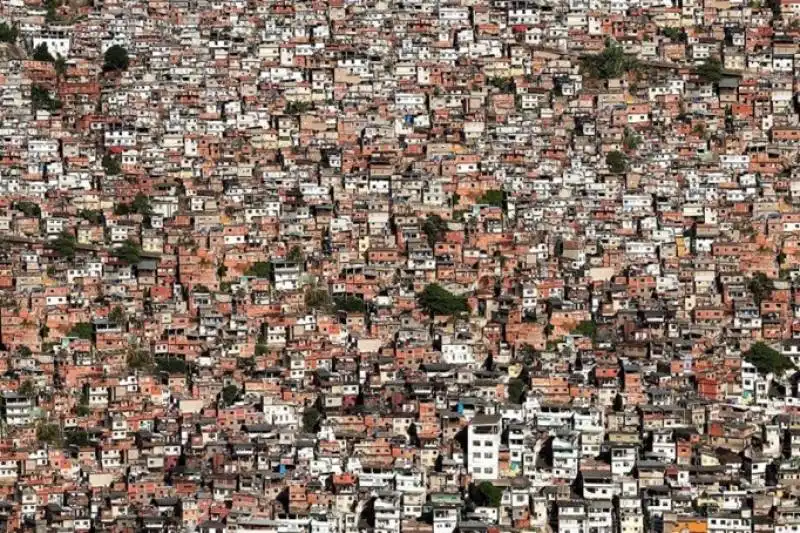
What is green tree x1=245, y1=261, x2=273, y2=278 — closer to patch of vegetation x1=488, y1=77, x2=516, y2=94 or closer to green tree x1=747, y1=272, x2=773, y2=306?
green tree x1=747, y1=272, x2=773, y2=306

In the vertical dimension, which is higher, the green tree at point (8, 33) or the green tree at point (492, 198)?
the green tree at point (8, 33)

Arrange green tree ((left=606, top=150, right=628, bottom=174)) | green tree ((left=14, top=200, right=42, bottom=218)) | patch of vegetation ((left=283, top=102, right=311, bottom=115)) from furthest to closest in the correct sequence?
1. patch of vegetation ((left=283, top=102, right=311, bottom=115))
2. green tree ((left=606, top=150, right=628, bottom=174))
3. green tree ((left=14, top=200, right=42, bottom=218))

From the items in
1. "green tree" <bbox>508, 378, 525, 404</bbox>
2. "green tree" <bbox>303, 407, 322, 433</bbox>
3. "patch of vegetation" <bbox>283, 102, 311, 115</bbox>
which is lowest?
"green tree" <bbox>303, 407, 322, 433</bbox>

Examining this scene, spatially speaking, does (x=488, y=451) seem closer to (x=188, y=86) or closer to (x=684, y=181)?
(x=684, y=181)

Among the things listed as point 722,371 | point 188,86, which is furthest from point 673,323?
point 188,86

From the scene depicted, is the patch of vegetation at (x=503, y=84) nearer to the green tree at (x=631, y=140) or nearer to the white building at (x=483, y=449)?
the green tree at (x=631, y=140)

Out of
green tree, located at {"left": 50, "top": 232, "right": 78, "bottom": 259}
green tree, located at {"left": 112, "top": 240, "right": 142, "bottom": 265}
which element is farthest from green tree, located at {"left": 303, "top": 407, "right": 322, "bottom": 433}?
green tree, located at {"left": 50, "top": 232, "right": 78, "bottom": 259}

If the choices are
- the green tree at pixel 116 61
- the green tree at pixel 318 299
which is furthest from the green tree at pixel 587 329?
the green tree at pixel 116 61
